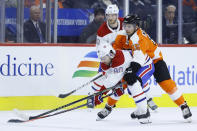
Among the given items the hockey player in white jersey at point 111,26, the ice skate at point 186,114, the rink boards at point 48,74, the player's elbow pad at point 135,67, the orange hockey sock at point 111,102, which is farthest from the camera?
the rink boards at point 48,74

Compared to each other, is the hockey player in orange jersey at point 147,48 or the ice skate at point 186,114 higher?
Result: the hockey player in orange jersey at point 147,48

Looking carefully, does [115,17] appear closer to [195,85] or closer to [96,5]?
[96,5]

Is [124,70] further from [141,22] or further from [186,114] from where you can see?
[141,22]

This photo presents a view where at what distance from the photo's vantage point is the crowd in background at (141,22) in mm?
7938

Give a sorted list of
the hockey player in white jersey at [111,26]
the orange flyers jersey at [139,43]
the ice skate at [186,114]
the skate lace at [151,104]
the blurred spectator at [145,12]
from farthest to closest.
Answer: the blurred spectator at [145,12], the skate lace at [151,104], the hockey player in white jersey at [111,26], the ice skate at [186,114], the orange flyers jersey at [139,43]

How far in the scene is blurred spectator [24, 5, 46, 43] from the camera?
311 inches

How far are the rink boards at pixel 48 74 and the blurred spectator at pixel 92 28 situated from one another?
0.78 feet

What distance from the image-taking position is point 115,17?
289 inches

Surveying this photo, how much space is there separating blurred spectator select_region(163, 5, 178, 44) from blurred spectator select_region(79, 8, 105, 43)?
2.98 ft

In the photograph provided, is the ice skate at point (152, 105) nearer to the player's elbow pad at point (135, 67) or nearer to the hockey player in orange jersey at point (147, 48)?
the hockey player in orange jersey at point (147, 48)

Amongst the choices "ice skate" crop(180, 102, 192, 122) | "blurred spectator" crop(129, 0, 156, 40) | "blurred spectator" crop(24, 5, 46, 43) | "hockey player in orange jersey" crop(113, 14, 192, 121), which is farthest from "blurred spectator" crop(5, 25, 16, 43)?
"ice skate" crop(180, 102, 192, 122)

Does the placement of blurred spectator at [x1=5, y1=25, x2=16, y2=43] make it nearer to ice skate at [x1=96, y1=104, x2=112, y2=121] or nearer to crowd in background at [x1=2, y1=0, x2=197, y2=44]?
crowd in background at [x1=2, y1=0, x2=197, y2=44]

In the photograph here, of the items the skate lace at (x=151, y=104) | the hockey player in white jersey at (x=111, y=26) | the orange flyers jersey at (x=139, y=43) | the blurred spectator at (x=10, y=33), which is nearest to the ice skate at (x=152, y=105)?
the skate lace at (x=151, y=104)

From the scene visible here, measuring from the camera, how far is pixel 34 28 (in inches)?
314
